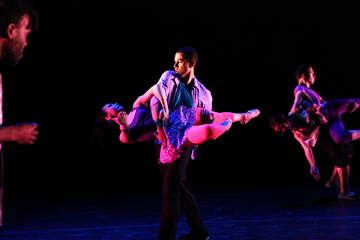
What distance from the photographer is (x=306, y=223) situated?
394 cm

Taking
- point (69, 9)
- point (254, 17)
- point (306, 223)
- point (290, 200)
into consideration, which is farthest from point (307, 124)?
point (69, 9)

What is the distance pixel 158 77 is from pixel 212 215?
3366 millimetres

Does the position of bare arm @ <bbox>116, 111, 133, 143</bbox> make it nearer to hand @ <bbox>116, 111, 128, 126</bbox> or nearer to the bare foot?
hand @ <bbox>116, 111, 128, 126</bbox>

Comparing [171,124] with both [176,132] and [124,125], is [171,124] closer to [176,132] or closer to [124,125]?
[176,132]

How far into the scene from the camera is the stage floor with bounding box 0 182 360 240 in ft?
12.0

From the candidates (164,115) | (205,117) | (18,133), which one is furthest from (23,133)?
(205,117)

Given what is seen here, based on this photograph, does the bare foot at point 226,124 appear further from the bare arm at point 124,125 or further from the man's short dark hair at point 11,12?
the man's short dark hair at point 11,12

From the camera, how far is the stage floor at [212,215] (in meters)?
3.67

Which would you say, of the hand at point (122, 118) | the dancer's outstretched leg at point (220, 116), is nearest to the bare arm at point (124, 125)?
the hand at point (122, 118)

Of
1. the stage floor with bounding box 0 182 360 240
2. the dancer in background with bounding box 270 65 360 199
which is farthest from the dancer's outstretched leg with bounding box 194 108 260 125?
the dancer in background with bounding box 270 65 360 199

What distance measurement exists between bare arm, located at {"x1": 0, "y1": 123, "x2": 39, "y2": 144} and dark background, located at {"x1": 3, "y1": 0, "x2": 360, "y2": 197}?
16.3 ft

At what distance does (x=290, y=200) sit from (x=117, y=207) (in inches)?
82.6

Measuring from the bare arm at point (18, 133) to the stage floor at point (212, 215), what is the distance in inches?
82.5

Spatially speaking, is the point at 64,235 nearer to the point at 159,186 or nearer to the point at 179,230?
the point at 179,230
